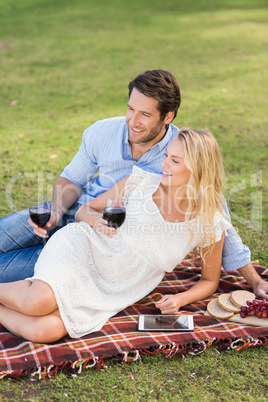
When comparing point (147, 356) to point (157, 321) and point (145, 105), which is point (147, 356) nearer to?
point (157, 321)

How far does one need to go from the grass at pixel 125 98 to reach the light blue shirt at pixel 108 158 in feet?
4.24

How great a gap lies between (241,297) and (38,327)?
5.39ft

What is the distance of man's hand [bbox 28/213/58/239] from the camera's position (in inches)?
164

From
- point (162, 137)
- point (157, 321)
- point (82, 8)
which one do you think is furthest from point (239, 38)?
point (157, 321)

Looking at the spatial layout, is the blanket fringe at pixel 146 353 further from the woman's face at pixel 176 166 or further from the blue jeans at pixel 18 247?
the woman's face at pixel 176 166

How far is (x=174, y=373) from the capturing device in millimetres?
3588

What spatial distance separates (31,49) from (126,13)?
6.32 meters

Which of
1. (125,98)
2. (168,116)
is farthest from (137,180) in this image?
(125,98)

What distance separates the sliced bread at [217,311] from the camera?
407 cm

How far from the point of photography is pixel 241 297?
4215 millimetres

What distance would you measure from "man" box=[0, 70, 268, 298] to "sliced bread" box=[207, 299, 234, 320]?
0.38m

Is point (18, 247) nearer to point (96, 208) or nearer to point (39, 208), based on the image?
point (39, 208)

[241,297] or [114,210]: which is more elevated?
[114,210]

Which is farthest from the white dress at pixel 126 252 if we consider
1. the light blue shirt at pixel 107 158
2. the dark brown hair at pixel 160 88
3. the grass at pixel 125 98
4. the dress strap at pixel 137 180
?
the dark brown hair at pixel 160 88
